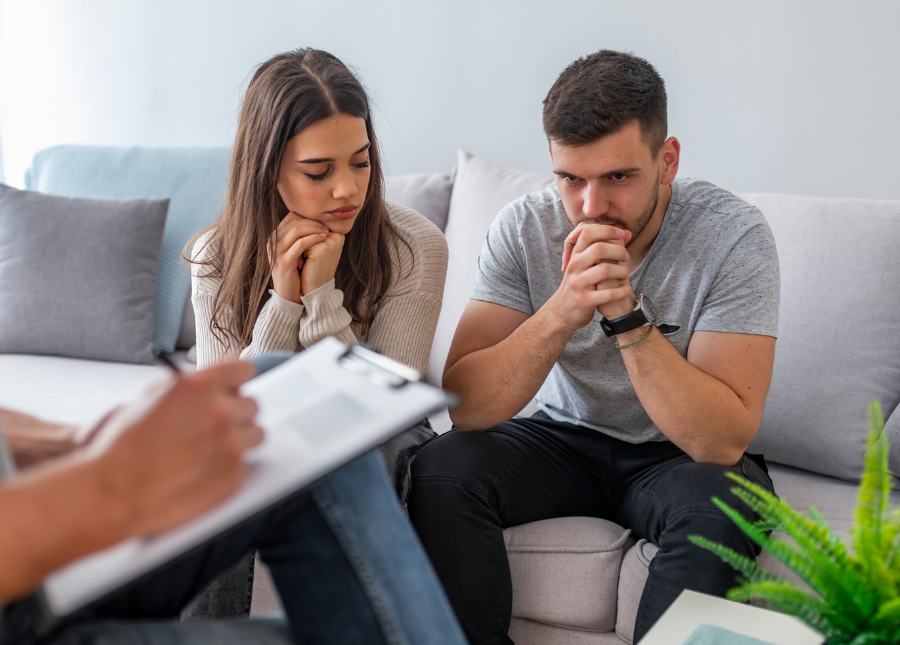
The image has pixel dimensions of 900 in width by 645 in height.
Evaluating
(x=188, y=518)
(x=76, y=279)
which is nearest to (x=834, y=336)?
(x=188, y=518)

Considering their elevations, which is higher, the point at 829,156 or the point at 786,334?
the point at 829,156

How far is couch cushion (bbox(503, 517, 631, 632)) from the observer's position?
1.25 meters

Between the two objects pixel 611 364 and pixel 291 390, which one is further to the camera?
pixel 611 364

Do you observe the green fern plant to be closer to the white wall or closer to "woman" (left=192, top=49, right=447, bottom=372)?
"woman" (left=192, top=49, right=447, bottom=372)

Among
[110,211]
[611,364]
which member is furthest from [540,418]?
[110,211]

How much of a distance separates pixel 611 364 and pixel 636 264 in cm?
20

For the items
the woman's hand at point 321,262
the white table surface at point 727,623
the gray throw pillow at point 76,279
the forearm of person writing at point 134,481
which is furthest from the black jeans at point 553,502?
the gray throw pillow at point 76,279

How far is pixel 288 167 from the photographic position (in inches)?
54.3

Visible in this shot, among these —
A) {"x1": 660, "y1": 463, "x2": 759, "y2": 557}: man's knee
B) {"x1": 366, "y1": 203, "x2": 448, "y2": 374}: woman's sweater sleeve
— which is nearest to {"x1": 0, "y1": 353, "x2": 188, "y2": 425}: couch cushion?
{"x1": 366, "y1": 203, "x2": 448, "y2": 374}: woman's sweater sleeve

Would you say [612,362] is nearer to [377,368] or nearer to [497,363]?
[497,363]

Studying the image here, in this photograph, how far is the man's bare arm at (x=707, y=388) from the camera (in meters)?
1.20

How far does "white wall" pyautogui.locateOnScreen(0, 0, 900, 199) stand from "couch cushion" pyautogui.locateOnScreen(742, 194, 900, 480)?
0.40m

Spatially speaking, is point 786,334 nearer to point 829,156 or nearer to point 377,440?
point 829,156

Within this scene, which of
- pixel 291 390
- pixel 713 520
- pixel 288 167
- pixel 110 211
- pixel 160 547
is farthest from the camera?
pixel 110 211
